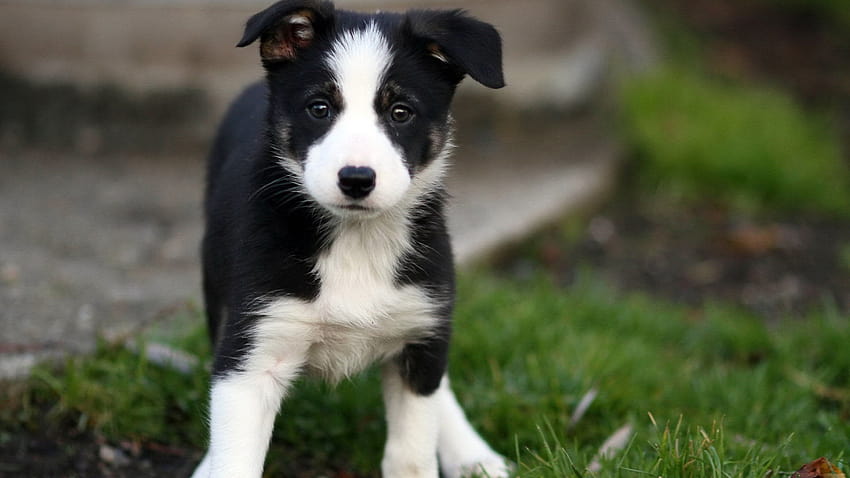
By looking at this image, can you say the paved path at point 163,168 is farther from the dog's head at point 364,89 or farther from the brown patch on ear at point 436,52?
the brown patch on ear at point 436,52

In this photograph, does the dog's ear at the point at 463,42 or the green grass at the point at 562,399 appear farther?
the green grass at the point at 562,399

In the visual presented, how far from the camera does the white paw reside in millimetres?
3457

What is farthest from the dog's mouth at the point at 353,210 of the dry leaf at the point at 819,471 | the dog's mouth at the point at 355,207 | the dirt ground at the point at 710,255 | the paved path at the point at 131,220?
the dirt ground at the point at 710,255

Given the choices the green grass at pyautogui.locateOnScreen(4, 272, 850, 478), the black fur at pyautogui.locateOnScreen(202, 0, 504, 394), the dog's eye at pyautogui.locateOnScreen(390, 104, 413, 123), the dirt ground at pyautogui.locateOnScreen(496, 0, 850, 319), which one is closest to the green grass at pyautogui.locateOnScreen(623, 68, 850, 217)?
the dirt ground at pyautogui.locateOnScreen(496, 0, 850, 319)

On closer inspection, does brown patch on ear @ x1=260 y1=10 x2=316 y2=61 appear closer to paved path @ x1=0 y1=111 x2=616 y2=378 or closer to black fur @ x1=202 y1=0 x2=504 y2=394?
black fur @ x1=202 y1=0 x2=504 y2=394

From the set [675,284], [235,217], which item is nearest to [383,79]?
[235,217]

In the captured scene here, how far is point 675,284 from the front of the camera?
232 inches

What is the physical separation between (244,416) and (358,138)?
811mm

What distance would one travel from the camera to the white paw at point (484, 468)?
346cm

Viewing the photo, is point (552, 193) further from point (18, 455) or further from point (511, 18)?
point (18, 455)

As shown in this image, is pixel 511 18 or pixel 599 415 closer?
pixel 599 415

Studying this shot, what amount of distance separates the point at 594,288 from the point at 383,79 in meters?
2.74

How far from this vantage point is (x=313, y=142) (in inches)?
114

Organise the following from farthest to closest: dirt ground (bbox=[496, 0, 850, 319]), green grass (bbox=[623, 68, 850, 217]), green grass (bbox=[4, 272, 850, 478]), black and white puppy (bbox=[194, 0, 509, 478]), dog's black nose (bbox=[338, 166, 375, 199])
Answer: green grass (bbox=[623, 68, 850, 217])
dirt ground (bbox=[496, 0, 850, 319])
green grass (bbox=[4, 272, 850, 478])
black and white puppy (bbox=[194, 0, 509, 478])
dog's black nose (bbox=[338, 166, 375, 199])
